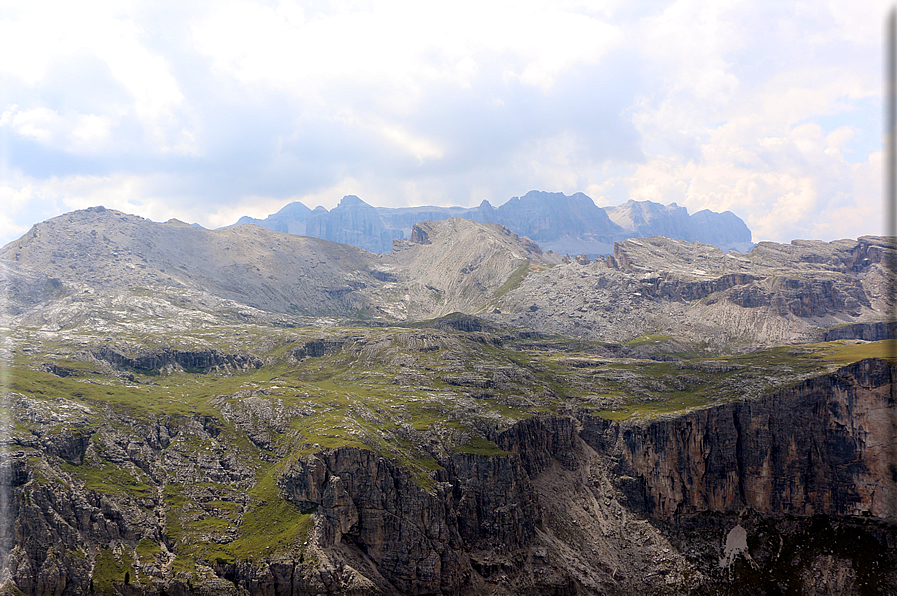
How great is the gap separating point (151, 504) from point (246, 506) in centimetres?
2712

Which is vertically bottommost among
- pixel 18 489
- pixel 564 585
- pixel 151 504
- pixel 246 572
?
pixel 564 585

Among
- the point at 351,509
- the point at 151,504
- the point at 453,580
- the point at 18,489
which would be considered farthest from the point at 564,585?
the point at 18,489

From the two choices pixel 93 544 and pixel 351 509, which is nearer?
pixel 93 544

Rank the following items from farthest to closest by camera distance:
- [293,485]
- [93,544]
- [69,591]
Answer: [293,485]
[93,544]
[69,591]

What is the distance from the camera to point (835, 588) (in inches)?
7608

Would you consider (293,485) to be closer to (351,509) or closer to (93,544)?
(351,509)

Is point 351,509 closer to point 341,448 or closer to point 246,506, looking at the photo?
point 341,448

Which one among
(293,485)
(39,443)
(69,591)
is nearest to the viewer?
(69,591)

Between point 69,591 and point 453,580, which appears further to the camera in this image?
point 453,580

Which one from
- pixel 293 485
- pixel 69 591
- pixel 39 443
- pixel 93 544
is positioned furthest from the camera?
pixel 293 485

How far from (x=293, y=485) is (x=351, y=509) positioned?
19859 mm

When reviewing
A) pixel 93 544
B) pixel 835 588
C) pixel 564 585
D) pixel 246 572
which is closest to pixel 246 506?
pixel 246 572

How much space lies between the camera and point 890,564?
19362cm

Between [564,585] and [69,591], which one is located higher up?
[69,591]
